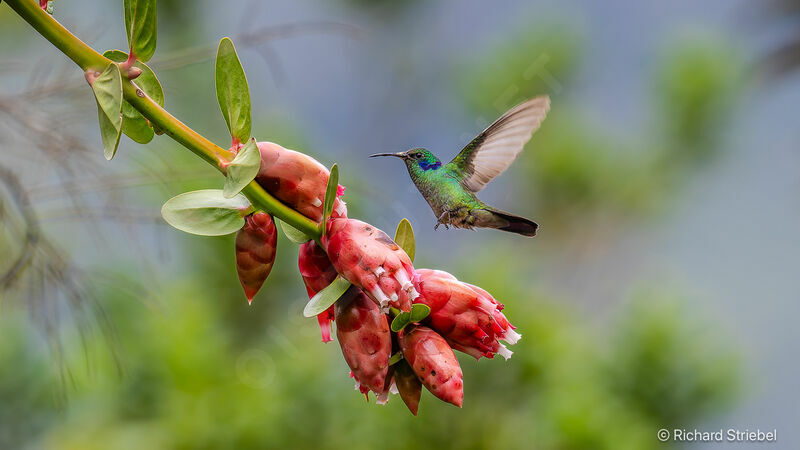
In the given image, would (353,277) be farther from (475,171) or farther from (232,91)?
(475,171)

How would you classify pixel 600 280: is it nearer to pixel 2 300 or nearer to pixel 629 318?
pixel 629 318

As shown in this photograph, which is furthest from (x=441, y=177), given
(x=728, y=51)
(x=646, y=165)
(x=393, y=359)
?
(x=646, y=165)

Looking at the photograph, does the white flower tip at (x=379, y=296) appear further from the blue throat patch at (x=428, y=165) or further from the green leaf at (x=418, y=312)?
the blue throat patch at (x=428, y=165)

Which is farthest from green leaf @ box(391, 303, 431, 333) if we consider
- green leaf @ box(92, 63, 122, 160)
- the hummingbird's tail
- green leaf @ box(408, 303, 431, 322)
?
the hummingbird's tail

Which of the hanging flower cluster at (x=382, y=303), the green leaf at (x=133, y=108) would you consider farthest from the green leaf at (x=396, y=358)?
the green leaf at (x=133, y=108)

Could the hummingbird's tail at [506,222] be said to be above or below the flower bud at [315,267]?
above

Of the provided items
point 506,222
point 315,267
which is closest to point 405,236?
point 315,267
